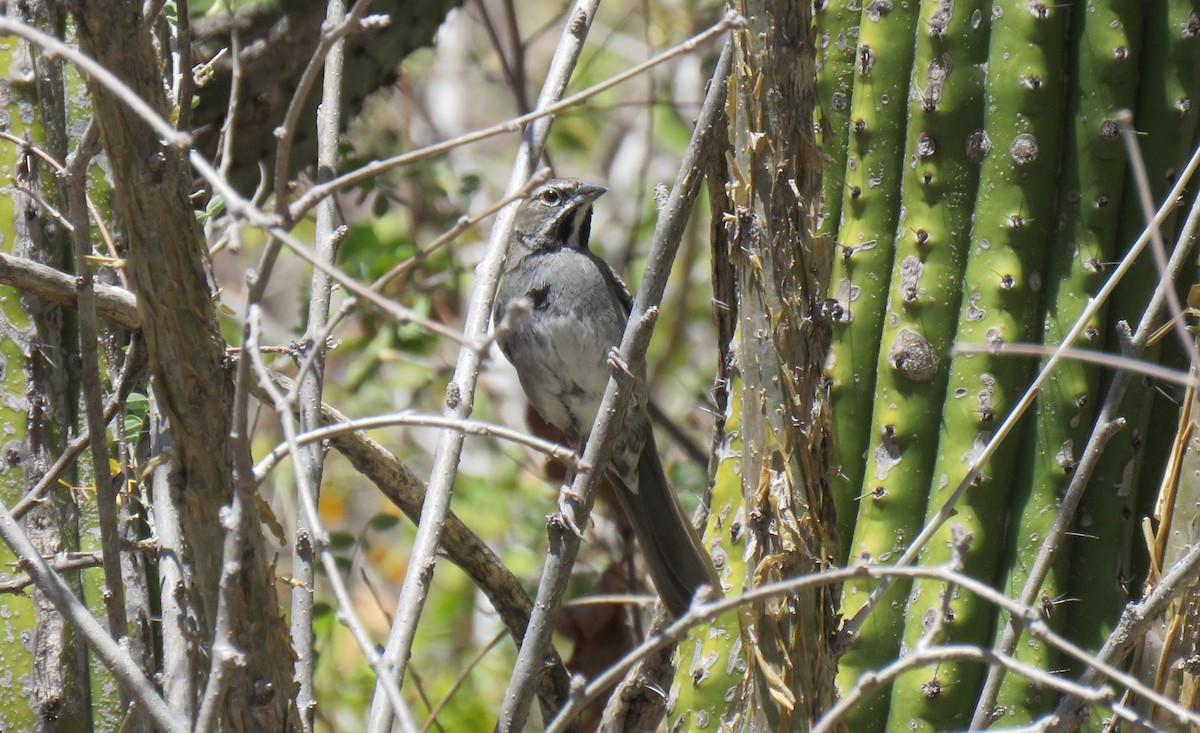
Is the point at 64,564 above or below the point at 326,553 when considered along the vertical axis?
below

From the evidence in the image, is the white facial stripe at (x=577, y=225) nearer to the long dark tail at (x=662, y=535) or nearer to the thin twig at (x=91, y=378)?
the long dark tail at (x=662, y=535)

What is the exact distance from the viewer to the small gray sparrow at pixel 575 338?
13.8 feet

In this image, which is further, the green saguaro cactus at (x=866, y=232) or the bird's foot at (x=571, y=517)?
the green saguaro cactus at (x=866, y=232)

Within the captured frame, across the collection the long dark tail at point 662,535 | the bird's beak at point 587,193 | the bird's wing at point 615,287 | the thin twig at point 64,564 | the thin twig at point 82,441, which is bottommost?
the long dark tail at point 662,535

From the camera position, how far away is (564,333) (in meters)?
4.32

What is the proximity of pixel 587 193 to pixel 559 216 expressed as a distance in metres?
0.14

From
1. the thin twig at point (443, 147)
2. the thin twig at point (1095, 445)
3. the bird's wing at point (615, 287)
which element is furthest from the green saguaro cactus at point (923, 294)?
the bird's wing at point (615, 287)

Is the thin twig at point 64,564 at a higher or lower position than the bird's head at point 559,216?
lower

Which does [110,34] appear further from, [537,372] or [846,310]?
[537,372]

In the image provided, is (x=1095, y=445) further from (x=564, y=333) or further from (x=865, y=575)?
(x=564, y=333)

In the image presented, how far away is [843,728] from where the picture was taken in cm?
241

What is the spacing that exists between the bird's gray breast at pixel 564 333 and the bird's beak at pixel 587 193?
0.72ft

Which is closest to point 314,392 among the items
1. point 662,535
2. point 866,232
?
point 866,232

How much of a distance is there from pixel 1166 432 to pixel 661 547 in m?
1.66
